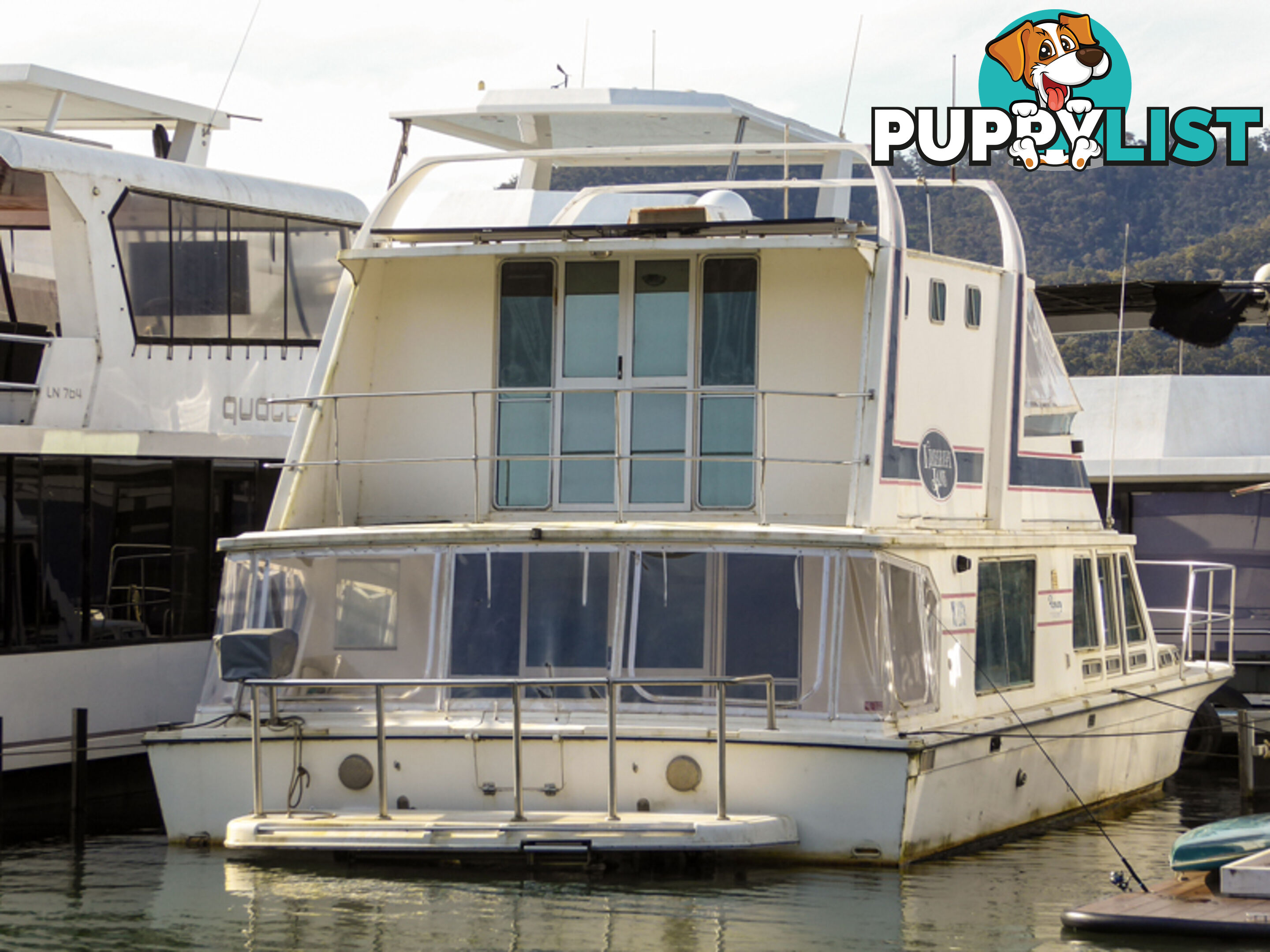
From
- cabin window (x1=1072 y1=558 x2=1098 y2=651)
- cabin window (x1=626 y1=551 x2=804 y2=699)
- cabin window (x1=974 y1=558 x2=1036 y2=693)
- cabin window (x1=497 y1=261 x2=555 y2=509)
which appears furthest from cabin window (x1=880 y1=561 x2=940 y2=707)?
cabin window (x1=497 y1=261 x2=555 y2=509)

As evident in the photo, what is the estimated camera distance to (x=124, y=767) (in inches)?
596

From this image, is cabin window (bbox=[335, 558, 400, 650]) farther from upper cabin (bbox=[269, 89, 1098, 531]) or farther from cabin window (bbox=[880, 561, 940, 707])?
cabin window (bbox=[880, 561, 940, 707])

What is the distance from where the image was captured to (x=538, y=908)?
9445mm

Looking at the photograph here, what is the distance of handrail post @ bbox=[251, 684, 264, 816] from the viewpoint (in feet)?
33.2

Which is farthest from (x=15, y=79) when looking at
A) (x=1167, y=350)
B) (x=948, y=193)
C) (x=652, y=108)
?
(x=948, y=193)

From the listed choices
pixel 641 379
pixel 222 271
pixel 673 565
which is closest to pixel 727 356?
pixel 641 379

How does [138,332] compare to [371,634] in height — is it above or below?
A: above

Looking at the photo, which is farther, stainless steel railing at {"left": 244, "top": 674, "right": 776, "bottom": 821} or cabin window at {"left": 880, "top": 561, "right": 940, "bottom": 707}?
cabin window at {"left": 880, "top": 561, "right": 940, "bottom": 707}

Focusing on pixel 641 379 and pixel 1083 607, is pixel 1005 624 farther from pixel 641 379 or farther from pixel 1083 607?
pixel 641 379

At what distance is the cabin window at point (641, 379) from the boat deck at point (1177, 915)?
13.1 ft

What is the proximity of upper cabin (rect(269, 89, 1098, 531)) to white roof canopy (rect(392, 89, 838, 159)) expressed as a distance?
6491 mm

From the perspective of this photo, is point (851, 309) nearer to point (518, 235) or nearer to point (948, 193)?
point (518, 235)

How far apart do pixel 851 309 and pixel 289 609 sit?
14.5 ft

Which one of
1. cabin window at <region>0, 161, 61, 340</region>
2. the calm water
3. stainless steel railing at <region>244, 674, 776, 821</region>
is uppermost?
cabin window at <region>0, 161, 61, 340</region>
